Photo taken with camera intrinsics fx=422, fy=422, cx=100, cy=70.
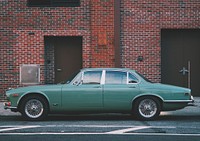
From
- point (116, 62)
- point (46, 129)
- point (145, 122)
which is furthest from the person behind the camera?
point (116, 62)

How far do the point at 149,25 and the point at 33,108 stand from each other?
6996 millimetres

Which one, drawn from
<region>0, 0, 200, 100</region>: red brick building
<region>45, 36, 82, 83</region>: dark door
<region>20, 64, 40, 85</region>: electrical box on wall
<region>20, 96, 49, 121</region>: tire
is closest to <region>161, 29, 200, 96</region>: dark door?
<region>0, 0, 200, 100</region>: red brick building

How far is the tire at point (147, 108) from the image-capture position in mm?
10984

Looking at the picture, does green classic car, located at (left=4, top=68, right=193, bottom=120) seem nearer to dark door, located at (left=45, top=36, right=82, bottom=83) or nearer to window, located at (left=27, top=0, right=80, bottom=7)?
dark door, located at (left=45, top=36, right=82, bottom=83)

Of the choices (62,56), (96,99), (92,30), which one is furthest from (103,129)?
(62,56)

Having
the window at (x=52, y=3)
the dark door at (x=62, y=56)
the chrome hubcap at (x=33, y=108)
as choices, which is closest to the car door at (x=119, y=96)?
the chrome hubcap at (x=33, y=108)

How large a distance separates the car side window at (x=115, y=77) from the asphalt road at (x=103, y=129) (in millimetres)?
1040

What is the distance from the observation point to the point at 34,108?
11047mm

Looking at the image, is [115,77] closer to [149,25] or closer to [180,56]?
[149,25]

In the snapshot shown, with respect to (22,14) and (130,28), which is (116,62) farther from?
(22,14)

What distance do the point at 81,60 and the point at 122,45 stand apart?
1.74 m

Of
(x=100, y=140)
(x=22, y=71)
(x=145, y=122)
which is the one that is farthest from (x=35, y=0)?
(x=100, y=140)

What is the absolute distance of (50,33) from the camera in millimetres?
16297

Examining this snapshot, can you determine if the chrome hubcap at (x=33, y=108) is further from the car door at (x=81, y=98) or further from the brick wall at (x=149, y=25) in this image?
the brick wall at (x=149, y=25)
